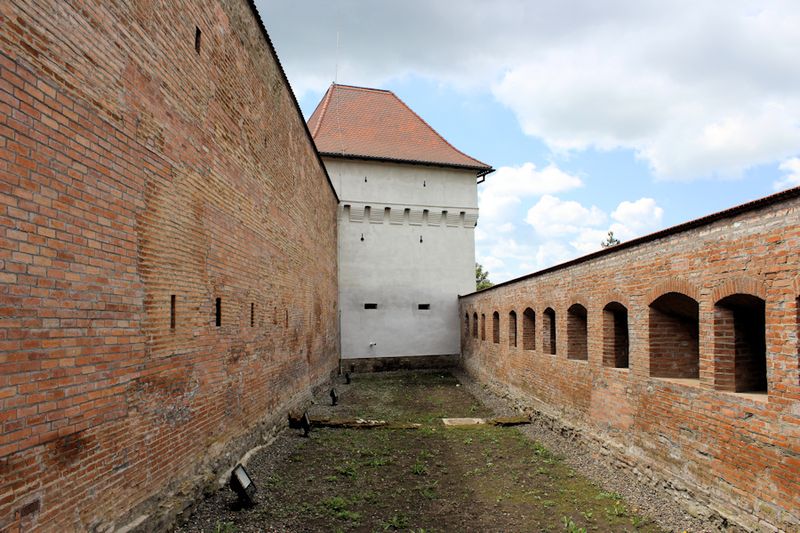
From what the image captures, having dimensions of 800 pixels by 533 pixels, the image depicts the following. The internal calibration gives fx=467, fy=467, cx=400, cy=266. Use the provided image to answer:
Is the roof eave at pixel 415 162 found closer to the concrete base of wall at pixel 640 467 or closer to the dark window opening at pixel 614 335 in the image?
the concrete base of wall at pixel 640 467

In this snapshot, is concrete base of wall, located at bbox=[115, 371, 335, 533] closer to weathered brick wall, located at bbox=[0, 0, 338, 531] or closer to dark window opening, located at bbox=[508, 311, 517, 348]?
weathered brick wall, located at bbox=[0, 0, 338, 531]

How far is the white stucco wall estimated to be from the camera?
1939cm

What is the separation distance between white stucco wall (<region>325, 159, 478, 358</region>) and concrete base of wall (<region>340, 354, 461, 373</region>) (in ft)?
0.80

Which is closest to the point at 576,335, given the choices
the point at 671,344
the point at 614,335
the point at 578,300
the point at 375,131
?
the point at 578,300

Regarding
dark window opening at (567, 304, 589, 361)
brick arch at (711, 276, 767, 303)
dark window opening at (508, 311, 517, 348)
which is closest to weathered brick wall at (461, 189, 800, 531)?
brick arch at (711, 276, 767, 303)

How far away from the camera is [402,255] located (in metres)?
20.0

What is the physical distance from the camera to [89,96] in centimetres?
353

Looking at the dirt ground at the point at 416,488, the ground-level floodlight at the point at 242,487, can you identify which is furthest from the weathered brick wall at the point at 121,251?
the dirt ground at the point at 416,488

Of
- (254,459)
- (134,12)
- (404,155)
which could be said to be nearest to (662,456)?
(254,459)

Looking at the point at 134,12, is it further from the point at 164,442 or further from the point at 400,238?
the point at 400,238

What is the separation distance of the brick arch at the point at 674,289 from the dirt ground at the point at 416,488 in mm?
2595

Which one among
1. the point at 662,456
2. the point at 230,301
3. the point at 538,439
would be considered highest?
the point at 230,301

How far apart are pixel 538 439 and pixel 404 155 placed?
14414 mm

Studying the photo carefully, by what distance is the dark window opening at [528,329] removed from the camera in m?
11.2
